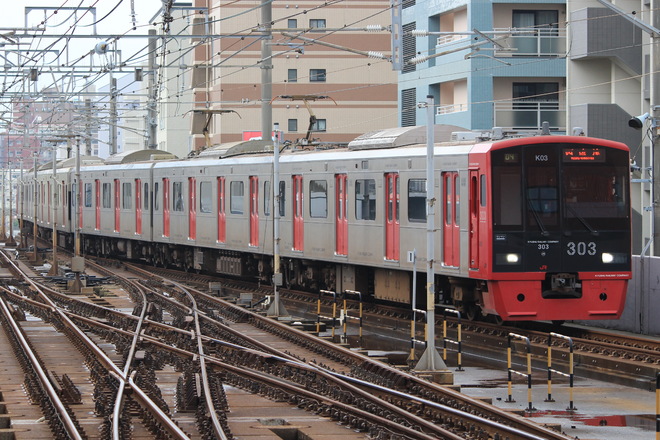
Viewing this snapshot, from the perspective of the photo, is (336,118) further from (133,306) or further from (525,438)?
(525,438)

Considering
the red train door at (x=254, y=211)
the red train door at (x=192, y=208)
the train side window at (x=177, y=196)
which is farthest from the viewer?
the train side window at (x=177, y=196)

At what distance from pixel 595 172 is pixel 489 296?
7.70ft

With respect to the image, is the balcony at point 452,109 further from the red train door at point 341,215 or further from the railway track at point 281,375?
the railway track at point 281,375

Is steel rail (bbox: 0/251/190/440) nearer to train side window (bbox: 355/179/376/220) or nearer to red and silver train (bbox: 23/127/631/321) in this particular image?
red and silver train (bbox: 23/127/631/321)

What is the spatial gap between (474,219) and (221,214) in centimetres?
1223

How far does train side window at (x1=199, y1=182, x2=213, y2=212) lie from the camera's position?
2938 centimetres

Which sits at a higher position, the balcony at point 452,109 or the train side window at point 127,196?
the balcony at point 452,109

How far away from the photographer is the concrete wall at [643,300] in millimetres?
18016

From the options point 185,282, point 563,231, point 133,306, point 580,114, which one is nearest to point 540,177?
point 563,231

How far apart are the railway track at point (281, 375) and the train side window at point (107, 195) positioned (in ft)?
53.0

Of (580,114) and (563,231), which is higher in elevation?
(580,114)

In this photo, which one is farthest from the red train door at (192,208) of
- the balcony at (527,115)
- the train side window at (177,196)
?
the balcony at (527,115)

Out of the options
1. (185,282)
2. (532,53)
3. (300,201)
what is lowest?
(185,282)

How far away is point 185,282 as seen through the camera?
1157 inches
